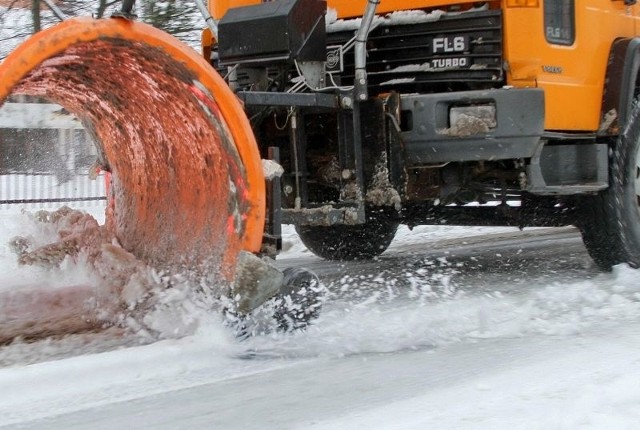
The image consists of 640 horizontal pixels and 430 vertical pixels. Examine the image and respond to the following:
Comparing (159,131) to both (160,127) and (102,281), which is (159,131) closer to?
(160,127)

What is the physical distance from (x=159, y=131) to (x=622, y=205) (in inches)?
113

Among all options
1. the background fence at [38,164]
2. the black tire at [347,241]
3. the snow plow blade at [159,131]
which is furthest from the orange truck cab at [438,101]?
the background fence at [38,164]

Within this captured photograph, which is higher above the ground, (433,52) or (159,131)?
(433,52)

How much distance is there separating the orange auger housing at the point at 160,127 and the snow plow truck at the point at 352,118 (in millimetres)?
10

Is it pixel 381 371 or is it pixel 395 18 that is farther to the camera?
pixel 395 18

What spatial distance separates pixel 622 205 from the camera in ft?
18.2

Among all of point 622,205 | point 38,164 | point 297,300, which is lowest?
point 297,300

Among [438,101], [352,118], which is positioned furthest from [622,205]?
[352,118]

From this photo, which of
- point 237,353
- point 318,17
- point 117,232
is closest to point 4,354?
point 237,353

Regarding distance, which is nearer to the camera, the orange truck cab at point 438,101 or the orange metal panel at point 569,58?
the orange truck cab at point 438,101

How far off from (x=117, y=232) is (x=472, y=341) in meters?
1.96

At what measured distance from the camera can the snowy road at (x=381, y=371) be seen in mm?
3057

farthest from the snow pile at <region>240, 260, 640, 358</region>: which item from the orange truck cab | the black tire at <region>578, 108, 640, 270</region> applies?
the orange truck cab

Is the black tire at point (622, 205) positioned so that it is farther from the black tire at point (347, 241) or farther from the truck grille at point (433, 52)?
the black tire at point (347, 241)
